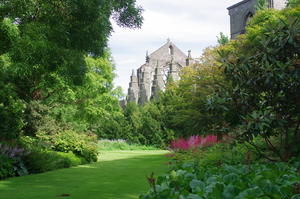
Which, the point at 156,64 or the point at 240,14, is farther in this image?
the point at 156,64

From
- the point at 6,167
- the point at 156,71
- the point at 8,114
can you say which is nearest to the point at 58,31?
the point at 6,167

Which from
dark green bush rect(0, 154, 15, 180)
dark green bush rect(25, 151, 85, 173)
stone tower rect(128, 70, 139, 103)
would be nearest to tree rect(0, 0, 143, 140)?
dark green bush rect(0, 154, 15, 180)

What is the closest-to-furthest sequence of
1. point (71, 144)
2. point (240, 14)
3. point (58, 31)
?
point (58, 31)
point (71, 144)
point (240, 14)

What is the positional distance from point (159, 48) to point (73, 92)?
43088 millimetres

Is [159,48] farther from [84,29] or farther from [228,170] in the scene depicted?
[228,170]

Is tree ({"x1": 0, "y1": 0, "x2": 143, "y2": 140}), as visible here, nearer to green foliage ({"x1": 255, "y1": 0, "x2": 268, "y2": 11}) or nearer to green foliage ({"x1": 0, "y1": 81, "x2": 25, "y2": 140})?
green foliage ({"x1": 0, "y1": 81, "x2": 25, "y2": 140})

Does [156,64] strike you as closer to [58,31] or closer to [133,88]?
[133,88]

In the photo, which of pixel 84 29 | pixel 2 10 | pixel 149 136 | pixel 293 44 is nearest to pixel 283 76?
pixel 293 44

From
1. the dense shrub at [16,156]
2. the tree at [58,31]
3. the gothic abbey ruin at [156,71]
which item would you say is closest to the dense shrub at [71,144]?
the dense shrub at [16,156]

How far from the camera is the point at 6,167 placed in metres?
8.18

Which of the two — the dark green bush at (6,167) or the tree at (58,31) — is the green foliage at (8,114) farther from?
the dark green bush at (6,167)

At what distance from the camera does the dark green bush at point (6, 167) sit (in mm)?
7914

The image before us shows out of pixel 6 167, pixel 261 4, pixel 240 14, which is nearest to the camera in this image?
pixel 6 167

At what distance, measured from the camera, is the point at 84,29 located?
8.00m
